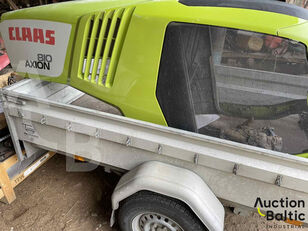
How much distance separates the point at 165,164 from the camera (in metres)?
1.68

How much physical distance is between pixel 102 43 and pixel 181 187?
4.10 ft

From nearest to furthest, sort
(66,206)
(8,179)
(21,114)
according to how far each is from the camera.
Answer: (21,114) → (8,179) → (66,206)

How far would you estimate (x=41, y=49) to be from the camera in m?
2.03

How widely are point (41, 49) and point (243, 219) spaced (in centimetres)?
254

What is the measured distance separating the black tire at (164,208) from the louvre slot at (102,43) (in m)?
0.93

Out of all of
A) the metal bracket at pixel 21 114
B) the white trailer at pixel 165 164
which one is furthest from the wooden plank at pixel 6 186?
the metal bracket at pixel 21 114

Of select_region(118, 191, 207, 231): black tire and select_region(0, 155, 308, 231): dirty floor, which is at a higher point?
select_region(118, 191, 207, 231): black tire

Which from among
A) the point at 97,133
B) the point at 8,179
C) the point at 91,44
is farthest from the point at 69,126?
the point at 8,179

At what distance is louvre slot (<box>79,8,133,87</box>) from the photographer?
1746mm

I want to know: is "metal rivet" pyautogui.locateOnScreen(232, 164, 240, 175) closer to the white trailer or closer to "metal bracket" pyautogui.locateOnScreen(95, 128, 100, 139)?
the white trailer

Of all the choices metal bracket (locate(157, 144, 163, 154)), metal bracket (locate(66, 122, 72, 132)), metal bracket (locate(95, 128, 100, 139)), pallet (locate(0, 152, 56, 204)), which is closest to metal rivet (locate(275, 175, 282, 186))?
metal bracket (locate(157, 144, 163, 154))

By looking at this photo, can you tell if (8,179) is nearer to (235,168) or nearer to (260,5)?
(235,168)

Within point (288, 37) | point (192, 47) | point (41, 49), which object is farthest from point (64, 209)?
point (288, 37)

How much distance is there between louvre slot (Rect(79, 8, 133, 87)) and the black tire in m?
0.93
